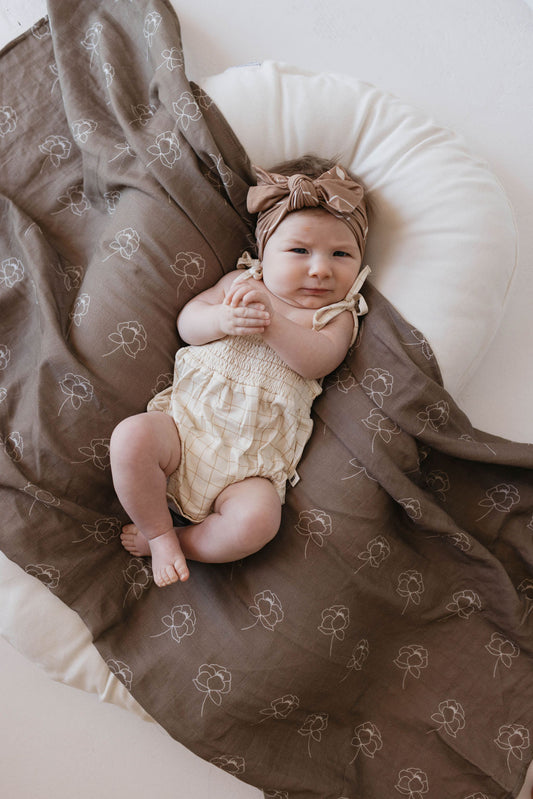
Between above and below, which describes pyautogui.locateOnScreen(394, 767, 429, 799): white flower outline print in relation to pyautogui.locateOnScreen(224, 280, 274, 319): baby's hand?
below

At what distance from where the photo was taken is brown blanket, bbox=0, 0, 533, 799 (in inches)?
48.2

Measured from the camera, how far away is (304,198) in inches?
47.6

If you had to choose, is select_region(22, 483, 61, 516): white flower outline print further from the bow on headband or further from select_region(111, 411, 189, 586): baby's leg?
the bow on headband

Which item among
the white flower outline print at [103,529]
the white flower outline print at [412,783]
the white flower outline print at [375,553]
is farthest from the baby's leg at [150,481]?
the white flower outline print at [412,783]

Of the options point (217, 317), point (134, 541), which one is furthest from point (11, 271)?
point (134, 541)

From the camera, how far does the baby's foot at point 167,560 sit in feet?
3.89

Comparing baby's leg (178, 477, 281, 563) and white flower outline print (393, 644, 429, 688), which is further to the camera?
white flower outline print (393, 644, 429, 688)

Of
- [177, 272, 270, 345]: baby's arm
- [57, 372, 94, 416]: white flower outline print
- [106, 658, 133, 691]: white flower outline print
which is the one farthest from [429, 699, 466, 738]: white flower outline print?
[57, 372, 94, 416]: white flower outline print

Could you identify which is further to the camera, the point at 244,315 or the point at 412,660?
the point at 412,660

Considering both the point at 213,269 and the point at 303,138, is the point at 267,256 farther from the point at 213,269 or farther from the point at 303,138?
the point at 303,138

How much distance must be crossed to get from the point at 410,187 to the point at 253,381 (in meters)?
0.52

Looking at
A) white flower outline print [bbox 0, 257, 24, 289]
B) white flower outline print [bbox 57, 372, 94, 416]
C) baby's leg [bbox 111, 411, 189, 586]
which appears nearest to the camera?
baby's leg [bbox 111, 411, 189, 586]

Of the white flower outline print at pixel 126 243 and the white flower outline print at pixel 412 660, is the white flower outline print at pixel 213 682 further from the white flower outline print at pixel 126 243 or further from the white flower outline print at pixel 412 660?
the white flower outline print at pixel 126 243

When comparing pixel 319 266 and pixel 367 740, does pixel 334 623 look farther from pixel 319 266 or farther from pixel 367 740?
pixel 319 266
